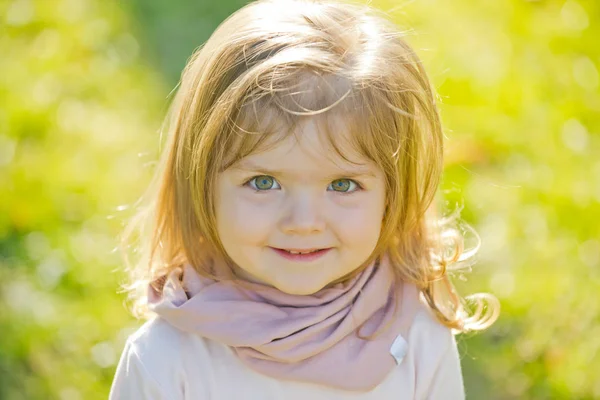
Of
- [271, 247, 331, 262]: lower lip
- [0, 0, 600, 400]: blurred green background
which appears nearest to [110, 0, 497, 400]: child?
[271, 247, 331, 262]: lower lip

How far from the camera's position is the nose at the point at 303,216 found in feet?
5.94

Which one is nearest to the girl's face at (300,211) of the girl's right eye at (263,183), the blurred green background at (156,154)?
the girl's right eye at (263,183)

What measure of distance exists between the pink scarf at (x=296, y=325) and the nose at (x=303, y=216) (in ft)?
0.68

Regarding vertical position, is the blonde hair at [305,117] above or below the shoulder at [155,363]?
above

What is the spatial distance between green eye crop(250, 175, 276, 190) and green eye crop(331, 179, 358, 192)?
4.3 inches

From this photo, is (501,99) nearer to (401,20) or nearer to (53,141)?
(401,20)

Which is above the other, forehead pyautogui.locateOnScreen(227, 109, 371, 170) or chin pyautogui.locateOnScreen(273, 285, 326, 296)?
forehead pyautogui.locateOnScreen(227, 109, 371, 170)

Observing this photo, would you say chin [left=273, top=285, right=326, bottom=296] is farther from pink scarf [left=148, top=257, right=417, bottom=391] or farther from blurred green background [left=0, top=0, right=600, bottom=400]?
blurred green background [left=0, top=0, right=600, bottom=400]

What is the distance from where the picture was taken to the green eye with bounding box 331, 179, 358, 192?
187cm

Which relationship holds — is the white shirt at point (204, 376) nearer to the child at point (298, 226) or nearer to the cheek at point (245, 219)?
the child at point (298, 226)

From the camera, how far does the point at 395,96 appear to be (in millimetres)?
1898

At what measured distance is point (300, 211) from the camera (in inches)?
71.4

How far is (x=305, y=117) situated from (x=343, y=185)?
0.51 ft

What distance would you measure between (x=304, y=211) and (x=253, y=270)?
18cm
